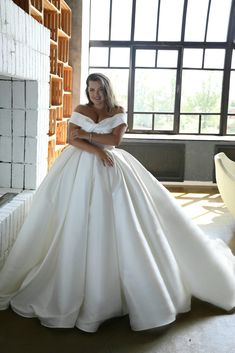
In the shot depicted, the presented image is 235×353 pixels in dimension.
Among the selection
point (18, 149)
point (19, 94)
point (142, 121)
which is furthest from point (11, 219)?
point (142, 121)

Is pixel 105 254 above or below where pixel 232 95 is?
below

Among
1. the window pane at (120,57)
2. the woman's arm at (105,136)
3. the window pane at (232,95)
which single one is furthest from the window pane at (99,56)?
the woman's arm at (105,136)

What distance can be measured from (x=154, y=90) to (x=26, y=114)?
13.8 ft

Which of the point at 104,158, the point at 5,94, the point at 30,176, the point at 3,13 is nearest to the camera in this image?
the point at 3,13

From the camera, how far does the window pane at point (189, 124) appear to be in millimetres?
6984

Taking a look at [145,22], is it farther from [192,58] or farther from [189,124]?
[189,124]

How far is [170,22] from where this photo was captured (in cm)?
674

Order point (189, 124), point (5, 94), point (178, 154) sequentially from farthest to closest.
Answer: point (189, 124), point (178, 154), point (5, 94)

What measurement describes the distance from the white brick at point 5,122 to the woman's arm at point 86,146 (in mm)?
681

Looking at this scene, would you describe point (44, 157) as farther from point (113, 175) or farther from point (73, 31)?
point (73, 31)

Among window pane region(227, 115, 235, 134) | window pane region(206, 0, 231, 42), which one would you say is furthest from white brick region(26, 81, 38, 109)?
window pane region(227, 115, 235, 134)

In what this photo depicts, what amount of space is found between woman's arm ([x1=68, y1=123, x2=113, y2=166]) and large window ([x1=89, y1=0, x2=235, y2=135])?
4.21 metres

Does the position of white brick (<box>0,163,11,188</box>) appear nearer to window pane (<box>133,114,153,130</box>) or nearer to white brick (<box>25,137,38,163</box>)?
white brick (<box>25,137,38,163</box>)

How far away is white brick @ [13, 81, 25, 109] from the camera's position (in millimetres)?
3031
